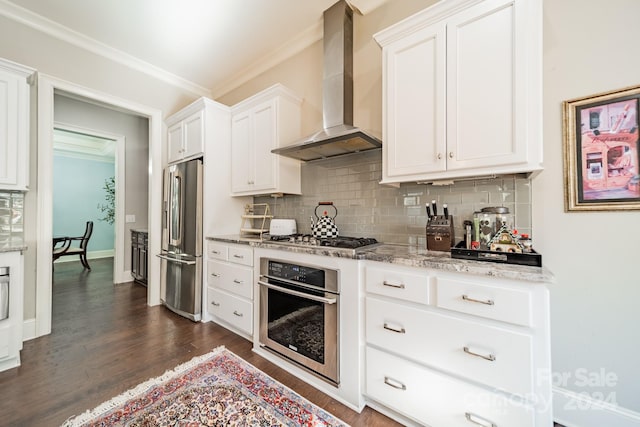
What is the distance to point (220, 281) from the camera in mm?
2555

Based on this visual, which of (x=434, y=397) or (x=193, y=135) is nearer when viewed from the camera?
(x=434, y=397)

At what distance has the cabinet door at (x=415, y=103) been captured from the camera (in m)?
1.49

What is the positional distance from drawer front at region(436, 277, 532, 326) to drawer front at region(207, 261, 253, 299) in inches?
63.5

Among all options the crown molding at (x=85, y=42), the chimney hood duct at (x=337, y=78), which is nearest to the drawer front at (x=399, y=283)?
the chimney hood duct at (x=337, y=78)

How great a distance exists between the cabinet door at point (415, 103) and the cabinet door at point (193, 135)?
2.14 meters

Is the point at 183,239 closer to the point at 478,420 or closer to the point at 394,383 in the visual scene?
the point at 394,383

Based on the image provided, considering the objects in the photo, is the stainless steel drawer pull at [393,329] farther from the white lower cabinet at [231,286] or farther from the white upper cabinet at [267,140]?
the white upper cabinet at [267,140]

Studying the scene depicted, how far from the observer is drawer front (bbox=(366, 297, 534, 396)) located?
3.44ft

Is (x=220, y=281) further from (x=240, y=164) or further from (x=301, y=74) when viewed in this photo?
(x=301, y=74)

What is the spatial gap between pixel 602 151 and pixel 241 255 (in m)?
2.58

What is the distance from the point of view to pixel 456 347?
46.7 inches

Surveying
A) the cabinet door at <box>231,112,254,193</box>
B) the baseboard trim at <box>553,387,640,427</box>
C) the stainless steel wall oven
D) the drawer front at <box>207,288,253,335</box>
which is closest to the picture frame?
the baseboard trim at <box>553,387,640,427</box>

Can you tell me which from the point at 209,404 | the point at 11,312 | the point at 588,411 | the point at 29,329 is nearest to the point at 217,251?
the point at 209,404

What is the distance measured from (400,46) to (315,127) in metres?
1.18
